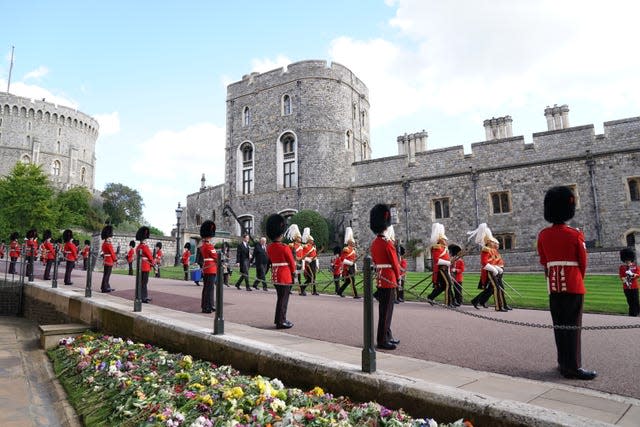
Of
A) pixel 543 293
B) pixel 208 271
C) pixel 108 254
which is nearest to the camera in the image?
pixel 208 271

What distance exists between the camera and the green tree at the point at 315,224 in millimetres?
29375

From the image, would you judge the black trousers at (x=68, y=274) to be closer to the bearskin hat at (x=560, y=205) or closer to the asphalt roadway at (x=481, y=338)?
the asphalt roadway at (x=481, y=338)

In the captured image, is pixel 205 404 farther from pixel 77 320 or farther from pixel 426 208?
pixel 426 208

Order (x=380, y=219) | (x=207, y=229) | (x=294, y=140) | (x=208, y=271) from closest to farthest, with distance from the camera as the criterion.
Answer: (x=380, y=219) < (x=208, y=271) < (x=207, y=229) < (x=294, y=140)

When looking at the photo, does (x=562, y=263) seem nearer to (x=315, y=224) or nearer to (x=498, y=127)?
(x=315, y=224)

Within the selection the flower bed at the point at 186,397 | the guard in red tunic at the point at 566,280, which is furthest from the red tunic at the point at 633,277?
the flower bed at the point at 186,397

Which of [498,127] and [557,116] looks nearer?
[557,116]

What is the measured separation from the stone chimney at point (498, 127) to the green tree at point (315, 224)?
42.4 feet

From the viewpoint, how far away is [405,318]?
8219 millimetres

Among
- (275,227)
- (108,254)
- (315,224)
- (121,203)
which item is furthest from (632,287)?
(121,203)

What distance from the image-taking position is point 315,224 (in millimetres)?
29500

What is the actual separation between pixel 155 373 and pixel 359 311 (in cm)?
463

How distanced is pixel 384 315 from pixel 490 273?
4.79 metres

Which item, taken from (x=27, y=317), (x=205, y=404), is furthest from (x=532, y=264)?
(x=27, y=317)
